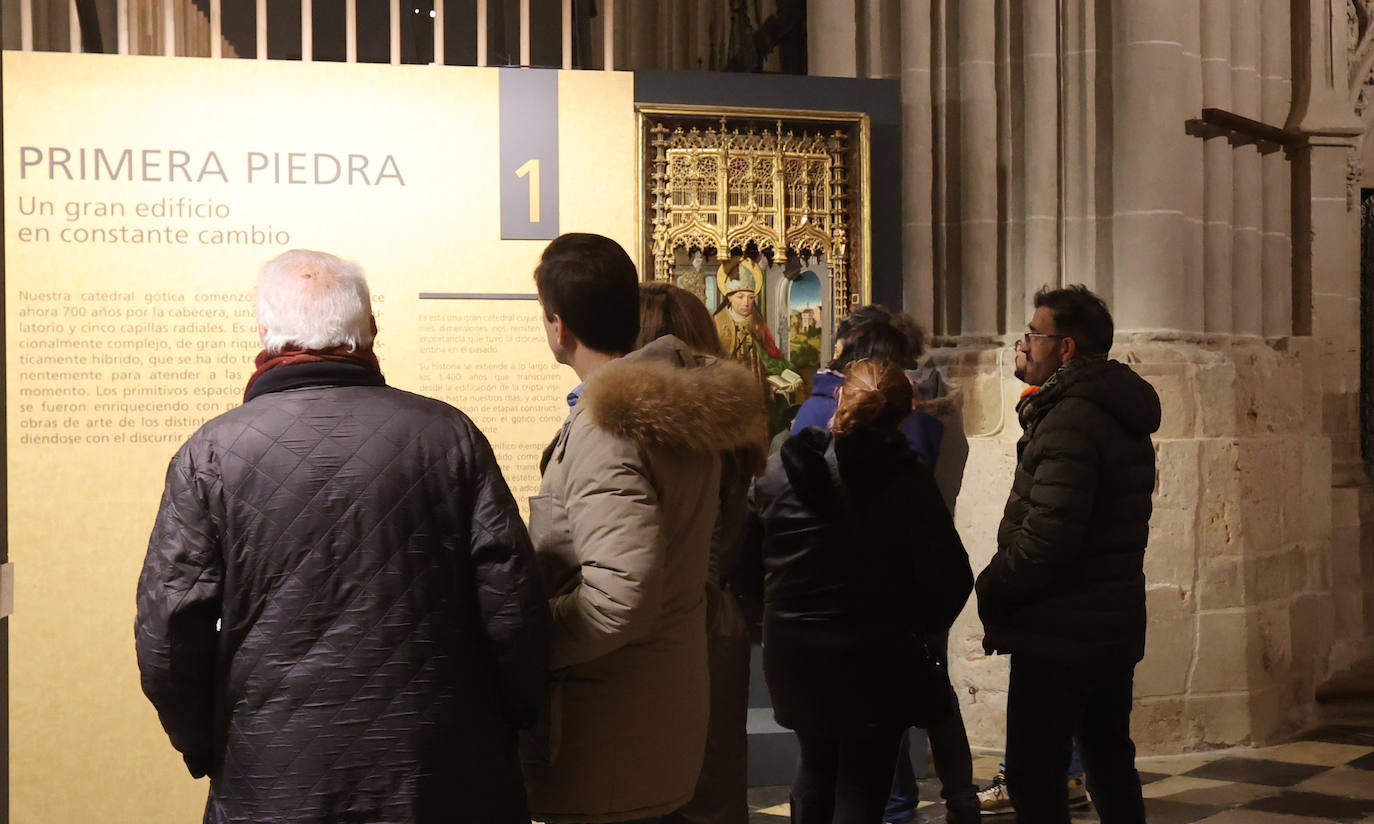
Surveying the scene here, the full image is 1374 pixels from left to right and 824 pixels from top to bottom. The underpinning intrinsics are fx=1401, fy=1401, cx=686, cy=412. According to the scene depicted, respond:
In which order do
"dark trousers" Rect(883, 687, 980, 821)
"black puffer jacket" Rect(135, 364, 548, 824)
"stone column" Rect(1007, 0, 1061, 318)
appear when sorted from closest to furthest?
"black puffer jacket" Rect(135, 364, 548, 824) < "dark trousers" Rect(883, 687, 980, 821) < "stone column" Rect(1007, 0, 1061, 318)

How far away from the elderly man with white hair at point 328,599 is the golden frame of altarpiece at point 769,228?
8.93 ft

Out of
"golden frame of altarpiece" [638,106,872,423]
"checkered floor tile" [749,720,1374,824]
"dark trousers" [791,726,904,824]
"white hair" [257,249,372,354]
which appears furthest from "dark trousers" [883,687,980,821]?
"white hair" [257,249,372,354]

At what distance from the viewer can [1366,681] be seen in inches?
249

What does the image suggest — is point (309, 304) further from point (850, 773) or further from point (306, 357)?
point (850, 773)

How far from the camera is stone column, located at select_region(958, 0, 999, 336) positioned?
5.71 metres

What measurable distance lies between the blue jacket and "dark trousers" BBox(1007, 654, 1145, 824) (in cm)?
61

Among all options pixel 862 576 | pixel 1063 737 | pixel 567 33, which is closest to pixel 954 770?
pixel 1063 737

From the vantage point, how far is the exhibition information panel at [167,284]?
4113 millimetres

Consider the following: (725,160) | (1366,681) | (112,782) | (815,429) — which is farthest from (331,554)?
(1366,681)

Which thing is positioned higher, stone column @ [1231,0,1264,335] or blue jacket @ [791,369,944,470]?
stone column @ [1231,0,1264,335]

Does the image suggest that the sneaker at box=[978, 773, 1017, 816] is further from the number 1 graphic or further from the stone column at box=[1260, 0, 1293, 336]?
the stone column at box=[1260, 0, 1293, 336]

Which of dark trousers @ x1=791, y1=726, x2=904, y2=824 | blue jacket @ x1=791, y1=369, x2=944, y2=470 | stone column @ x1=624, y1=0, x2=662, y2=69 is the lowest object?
dark trousers @ x1=791, y1=726, x2=904, y2=824

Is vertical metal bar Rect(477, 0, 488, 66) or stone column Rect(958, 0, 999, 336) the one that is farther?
stone column Rect(958, 0, 999, 336)

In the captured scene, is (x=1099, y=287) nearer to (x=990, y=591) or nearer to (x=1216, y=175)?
(x=1216, y=175)
